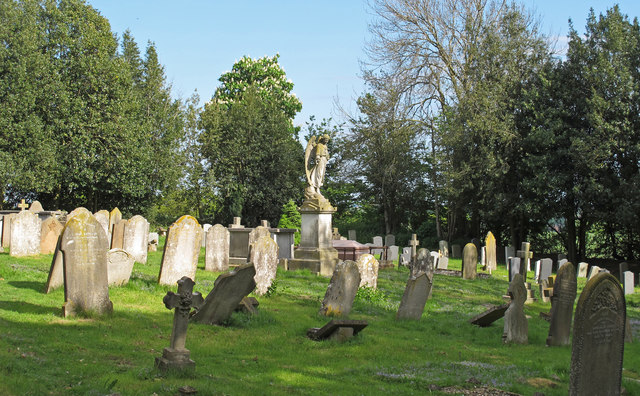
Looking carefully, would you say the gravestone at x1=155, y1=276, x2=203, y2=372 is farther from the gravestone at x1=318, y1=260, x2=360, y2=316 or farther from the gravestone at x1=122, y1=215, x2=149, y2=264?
the gravestone at x1=122, y1=215, x2=149, y2=264

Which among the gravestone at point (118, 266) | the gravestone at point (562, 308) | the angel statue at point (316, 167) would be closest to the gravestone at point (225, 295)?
the gravestone at point (118, 266)

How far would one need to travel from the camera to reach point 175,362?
21.6 feet

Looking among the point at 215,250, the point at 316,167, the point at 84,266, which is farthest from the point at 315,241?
the point at 84,266

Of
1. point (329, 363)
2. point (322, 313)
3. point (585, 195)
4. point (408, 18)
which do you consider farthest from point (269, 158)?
point (329, 363)

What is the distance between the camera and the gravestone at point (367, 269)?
554 inches

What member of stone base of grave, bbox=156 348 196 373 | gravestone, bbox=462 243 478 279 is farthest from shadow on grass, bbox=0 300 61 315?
gravestone, bbox=462 243 478 279

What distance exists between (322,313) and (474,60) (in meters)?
23.1

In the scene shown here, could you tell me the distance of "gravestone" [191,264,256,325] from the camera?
9.36 m

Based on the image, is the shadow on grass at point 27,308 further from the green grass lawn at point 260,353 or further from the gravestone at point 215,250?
the gravestone at point 215,250

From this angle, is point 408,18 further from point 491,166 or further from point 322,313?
point 322,313

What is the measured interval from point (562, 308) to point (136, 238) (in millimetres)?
11332

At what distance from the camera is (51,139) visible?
1141 inches

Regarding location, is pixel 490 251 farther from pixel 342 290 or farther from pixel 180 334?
pixel 180 334

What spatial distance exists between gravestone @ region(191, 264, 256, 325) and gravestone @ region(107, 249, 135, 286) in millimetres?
3022
